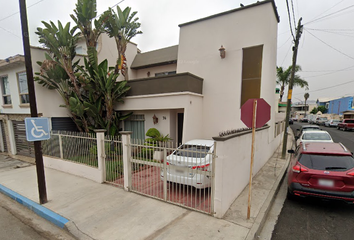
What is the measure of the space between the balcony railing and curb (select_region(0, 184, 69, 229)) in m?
6.36

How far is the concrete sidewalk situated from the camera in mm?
3412

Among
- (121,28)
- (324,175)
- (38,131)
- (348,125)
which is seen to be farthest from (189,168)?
Result: (348,125)

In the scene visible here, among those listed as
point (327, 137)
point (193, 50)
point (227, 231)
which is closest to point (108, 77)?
point (193, 50)

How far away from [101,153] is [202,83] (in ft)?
21.4

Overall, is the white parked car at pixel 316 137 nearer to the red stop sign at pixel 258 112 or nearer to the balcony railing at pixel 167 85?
the balcony railing at pixel 167 85

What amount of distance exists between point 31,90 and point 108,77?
5.25 meters

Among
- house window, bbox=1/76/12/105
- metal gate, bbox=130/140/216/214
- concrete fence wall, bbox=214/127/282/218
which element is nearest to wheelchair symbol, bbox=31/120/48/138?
metal gate, bbox=130/140/216/214

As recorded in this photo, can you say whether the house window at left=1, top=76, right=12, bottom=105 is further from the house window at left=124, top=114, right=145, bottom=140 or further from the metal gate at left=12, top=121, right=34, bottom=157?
the house window at left=124, top=114, right=145, bottom=140

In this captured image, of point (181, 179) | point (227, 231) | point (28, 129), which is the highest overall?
point (28, 129)

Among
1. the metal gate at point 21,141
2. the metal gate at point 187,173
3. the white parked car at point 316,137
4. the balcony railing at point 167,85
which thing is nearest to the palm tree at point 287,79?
the white parked car at point 316,137

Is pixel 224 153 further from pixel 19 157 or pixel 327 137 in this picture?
pixel 19 157

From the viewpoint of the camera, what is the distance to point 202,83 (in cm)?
980

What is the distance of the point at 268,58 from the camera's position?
8727mm

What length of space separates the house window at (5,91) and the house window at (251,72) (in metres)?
14.0
